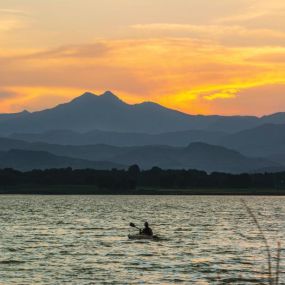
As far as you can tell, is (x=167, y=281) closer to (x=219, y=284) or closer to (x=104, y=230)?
(x=219, y=284)

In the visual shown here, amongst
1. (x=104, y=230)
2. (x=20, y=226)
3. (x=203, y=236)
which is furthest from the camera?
(x=20, y=226)

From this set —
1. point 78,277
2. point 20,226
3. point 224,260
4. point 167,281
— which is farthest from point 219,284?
point 20,226

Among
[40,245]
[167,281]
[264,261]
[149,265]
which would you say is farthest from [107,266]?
[40,245]

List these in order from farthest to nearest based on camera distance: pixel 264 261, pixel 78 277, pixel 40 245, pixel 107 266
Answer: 1. pixel 40 245
2. pixel 264 261
3. pixel 107 266
4. pixel 78 277

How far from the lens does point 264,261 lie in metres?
62.5

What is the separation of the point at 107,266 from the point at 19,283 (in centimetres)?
1055

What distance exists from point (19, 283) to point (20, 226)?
5884cm

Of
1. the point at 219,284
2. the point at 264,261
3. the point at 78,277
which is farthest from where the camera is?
the point at 264,261

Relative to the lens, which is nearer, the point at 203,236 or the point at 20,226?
the point at 203,236

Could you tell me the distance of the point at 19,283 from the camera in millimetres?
48875

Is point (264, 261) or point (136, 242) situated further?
point (136, 242)

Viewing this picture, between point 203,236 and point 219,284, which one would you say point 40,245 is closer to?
point 203,236

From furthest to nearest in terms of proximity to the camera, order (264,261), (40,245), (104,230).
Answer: (104,230) → (40,245) → (264,261)

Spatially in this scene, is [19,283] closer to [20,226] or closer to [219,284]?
[219,284]
